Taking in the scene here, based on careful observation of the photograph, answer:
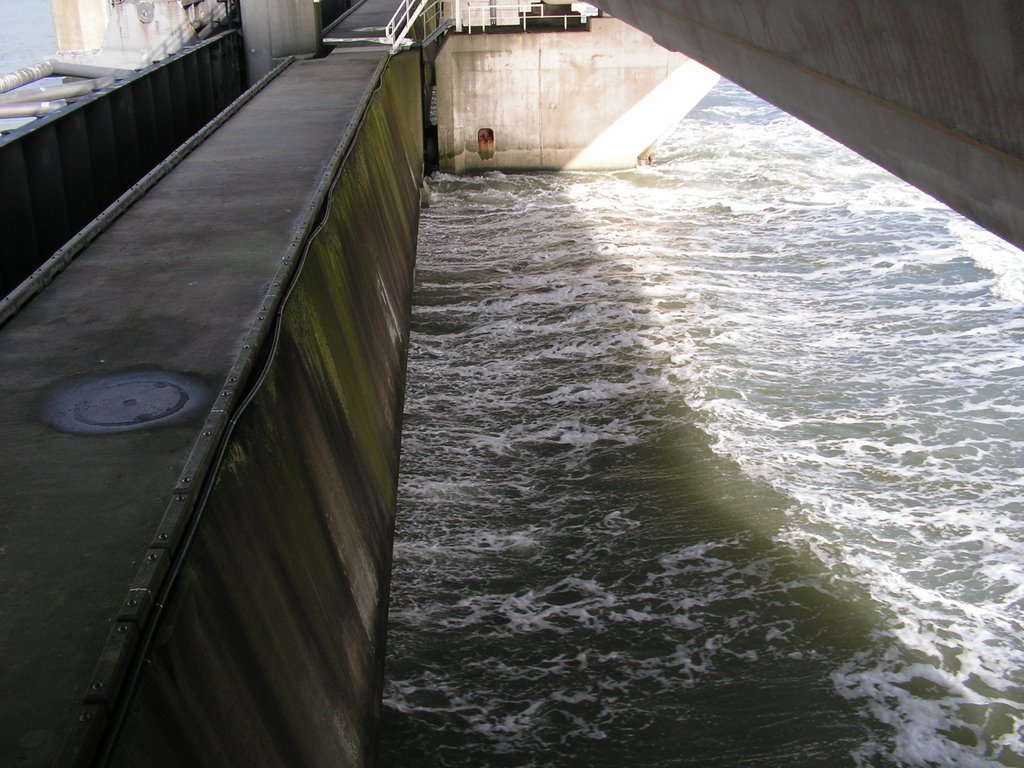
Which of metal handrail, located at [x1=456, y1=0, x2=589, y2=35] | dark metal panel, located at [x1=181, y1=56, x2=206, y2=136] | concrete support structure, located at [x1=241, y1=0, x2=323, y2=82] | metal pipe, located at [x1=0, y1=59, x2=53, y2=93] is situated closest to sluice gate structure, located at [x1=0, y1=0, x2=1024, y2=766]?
dark metal panel, located at [x1=181, y1=56, x2=206, y2=136]

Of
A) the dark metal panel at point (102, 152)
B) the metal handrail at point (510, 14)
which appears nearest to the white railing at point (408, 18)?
the metal handrail at point (510, 14)

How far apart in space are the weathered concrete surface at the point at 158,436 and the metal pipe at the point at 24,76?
15438 millimetres

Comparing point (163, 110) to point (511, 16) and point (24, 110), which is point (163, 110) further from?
point (511, 16)

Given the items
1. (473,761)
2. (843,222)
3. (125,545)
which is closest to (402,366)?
(473,761)

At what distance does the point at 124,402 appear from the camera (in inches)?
272

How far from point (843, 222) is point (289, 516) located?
2101 cm

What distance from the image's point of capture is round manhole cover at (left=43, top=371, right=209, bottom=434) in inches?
261

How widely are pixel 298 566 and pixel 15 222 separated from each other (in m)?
6.07

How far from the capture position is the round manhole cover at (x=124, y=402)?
21.7ft

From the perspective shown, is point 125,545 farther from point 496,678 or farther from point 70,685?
point 496,678

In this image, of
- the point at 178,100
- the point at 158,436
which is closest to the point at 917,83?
the point at 158,436

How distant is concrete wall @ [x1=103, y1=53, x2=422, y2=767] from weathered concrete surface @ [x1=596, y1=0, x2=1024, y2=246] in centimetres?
449

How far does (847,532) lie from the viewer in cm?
1203

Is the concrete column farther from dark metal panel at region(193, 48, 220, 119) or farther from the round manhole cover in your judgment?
the round manhole cover
